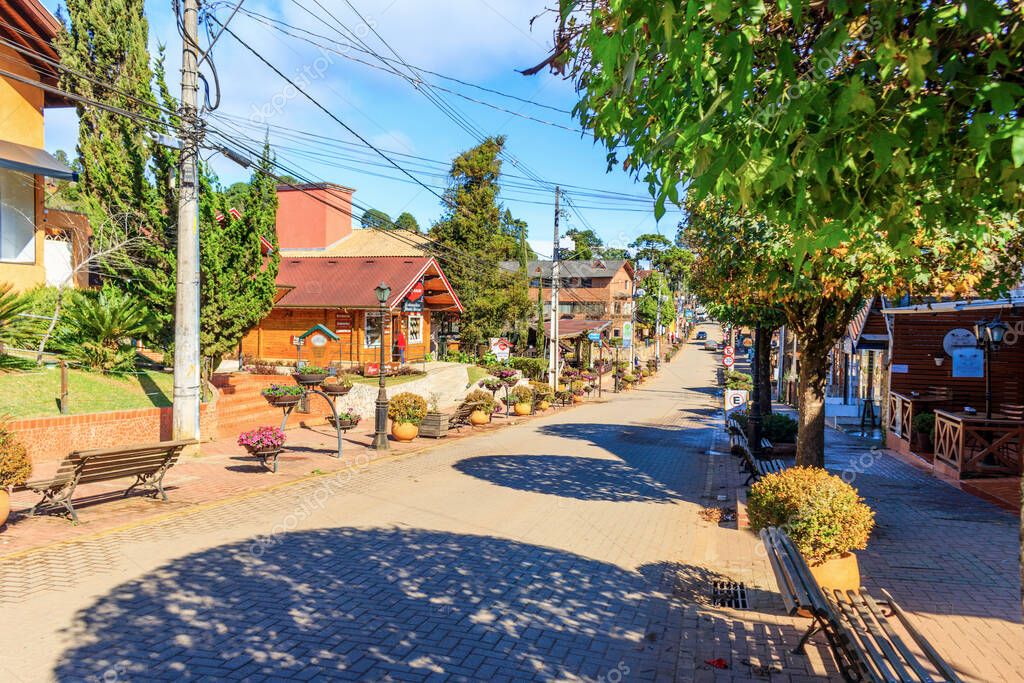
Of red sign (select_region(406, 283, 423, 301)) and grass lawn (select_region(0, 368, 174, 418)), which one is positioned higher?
red sign (select_region(406, 283, 423, 301))

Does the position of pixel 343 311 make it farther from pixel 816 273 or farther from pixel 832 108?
pixel 832 108

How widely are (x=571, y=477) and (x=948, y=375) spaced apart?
10.8 meters

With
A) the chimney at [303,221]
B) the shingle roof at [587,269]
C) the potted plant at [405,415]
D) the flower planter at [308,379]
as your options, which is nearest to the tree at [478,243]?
the chimney at [303,221]

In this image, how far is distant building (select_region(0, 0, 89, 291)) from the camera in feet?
57.8

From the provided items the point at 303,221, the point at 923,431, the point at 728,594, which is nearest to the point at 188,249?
the point at 728,594

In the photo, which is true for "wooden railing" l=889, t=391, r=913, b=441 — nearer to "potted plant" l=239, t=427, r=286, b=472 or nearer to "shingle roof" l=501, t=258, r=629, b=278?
"potted plant" l=239, t=427, r=286, b=472

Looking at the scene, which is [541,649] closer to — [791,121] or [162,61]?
[791,121]

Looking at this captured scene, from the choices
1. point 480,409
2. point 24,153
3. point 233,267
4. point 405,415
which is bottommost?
point 480,409

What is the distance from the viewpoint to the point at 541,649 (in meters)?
6.08

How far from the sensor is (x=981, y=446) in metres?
12.8

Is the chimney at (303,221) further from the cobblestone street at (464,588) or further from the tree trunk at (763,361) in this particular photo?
the cobblestone street at (464,588)

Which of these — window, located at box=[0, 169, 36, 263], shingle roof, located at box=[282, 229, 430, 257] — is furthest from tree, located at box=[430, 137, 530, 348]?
window, located at box=[0, 169, 36, 263]

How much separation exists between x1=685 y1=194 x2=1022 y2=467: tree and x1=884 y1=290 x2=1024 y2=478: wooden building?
407 centimetres

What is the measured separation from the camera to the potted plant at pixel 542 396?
2899 centimetres
